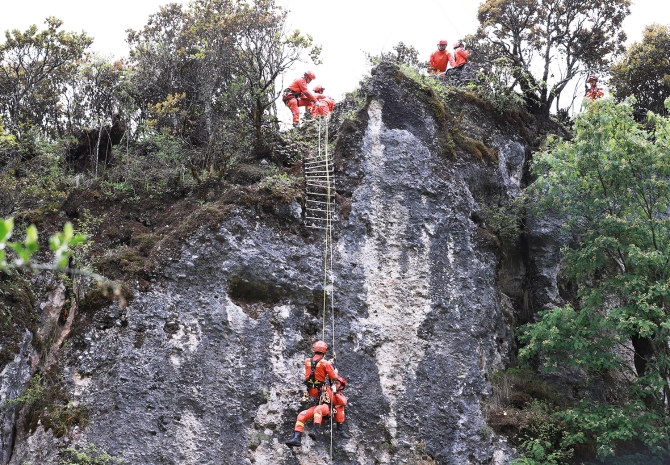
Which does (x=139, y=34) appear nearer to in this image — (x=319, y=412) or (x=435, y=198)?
(x=435, y=198)

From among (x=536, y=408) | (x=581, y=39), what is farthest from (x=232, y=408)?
(x=581, y=39)

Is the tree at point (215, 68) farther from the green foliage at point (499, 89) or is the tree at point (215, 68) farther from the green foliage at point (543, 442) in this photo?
the green foliage at point (543, 442)

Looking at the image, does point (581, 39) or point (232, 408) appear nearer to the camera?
point (232, 408)

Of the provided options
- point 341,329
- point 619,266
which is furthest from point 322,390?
point 619,266

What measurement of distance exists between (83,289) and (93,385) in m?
1.64

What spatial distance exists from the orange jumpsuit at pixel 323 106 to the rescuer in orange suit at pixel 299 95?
17 cm

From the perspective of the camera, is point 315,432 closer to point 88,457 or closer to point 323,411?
point 323,411

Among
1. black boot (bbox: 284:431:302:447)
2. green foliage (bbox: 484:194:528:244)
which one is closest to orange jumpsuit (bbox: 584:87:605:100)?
green foliage (bbox: 484:194:528:244)

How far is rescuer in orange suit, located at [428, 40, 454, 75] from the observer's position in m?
17.4

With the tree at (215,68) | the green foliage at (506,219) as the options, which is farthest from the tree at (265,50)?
the green foliage at (506,219)

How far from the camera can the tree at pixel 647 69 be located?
1972 centimetres

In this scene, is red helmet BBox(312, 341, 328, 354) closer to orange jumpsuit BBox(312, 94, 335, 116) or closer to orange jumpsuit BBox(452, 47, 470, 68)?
orange jumpsuit BBox(312, 94, 335, 116)

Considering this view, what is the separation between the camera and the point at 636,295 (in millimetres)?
11203

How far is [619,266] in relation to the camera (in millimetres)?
12195
